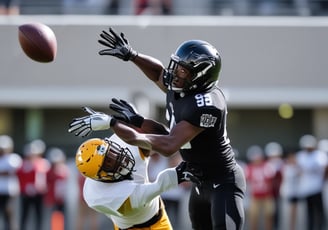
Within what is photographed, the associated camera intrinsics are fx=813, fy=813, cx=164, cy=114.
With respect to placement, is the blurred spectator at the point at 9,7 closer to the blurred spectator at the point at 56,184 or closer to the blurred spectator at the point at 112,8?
the blurred spectator at the point at 112,8

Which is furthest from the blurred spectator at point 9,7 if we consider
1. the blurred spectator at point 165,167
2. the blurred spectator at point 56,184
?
the blurred spectator at point 165,167

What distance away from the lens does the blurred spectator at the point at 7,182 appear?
1035 cm

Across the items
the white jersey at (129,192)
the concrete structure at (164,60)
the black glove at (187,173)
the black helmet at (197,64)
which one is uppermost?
the concrete structure at (164,60)

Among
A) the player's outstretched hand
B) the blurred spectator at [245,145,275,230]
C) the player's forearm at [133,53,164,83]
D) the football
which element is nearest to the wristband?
the player's outstretched hand

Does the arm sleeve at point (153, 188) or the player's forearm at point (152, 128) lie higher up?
the player's forearm at point (152, 128)

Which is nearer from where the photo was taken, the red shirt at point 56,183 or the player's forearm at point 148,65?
the player's forearm at point 148,65

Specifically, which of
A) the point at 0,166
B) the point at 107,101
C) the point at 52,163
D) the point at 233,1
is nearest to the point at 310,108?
the point at 233,1

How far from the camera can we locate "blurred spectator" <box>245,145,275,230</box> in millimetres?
10836

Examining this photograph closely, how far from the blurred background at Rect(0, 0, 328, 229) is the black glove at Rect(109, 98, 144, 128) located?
296 inches

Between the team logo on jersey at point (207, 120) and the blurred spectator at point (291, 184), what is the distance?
240 inches

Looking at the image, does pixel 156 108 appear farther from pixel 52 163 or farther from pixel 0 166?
pixel 0 166

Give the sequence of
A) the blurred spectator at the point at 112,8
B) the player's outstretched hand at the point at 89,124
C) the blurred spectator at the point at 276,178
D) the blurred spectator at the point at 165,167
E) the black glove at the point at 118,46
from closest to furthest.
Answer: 1. the player's outstretched hand at the point at 89,124
2. the black glove at the point at 118,46
3. the blurred spectator at the point at 165,167
4. the blurred spectator at the point at 276,178
5. the blurred spectator at the point at 112,8

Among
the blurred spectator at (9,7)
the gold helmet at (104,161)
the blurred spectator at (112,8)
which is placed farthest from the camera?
the blurred spectator at (112,8)

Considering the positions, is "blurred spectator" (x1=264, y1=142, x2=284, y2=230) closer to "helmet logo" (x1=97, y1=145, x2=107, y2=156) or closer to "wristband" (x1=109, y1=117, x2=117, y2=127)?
"helmet logo" (x1=97, y1=145, x2=107, y2=156)
